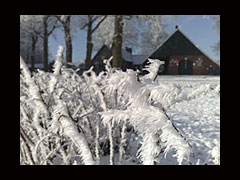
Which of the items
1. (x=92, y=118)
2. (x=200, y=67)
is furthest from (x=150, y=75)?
(x=200, y=67)

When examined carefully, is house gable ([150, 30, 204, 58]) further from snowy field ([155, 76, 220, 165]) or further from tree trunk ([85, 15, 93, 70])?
tree trunk ([85, 15, 93, 70])

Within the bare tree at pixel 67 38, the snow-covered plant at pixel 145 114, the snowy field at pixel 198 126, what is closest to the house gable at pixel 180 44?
the snowy field at pixel 198 126

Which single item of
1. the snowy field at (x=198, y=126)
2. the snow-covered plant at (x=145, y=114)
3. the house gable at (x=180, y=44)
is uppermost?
the house gable at (x=180, y=44)

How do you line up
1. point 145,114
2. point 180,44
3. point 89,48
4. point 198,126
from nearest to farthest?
1. point 145,114
2. point 198,126
3. point 180,44
4. point 89,48

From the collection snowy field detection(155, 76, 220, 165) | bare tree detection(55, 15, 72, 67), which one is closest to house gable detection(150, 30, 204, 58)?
snowy field detection(155, 76, 220, 165)

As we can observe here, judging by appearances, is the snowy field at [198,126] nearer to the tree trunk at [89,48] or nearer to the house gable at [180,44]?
the house gable at [180,44]

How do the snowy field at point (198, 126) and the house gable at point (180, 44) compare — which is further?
the house gable at point (180, 44)

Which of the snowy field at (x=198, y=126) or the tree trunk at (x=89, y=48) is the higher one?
the tree trunk at (x=89, y=48)

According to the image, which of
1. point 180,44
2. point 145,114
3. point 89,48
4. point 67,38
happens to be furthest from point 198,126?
point 89,48

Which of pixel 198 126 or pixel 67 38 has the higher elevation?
pixel 67 38

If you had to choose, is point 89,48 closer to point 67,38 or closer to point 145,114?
point 67,38
